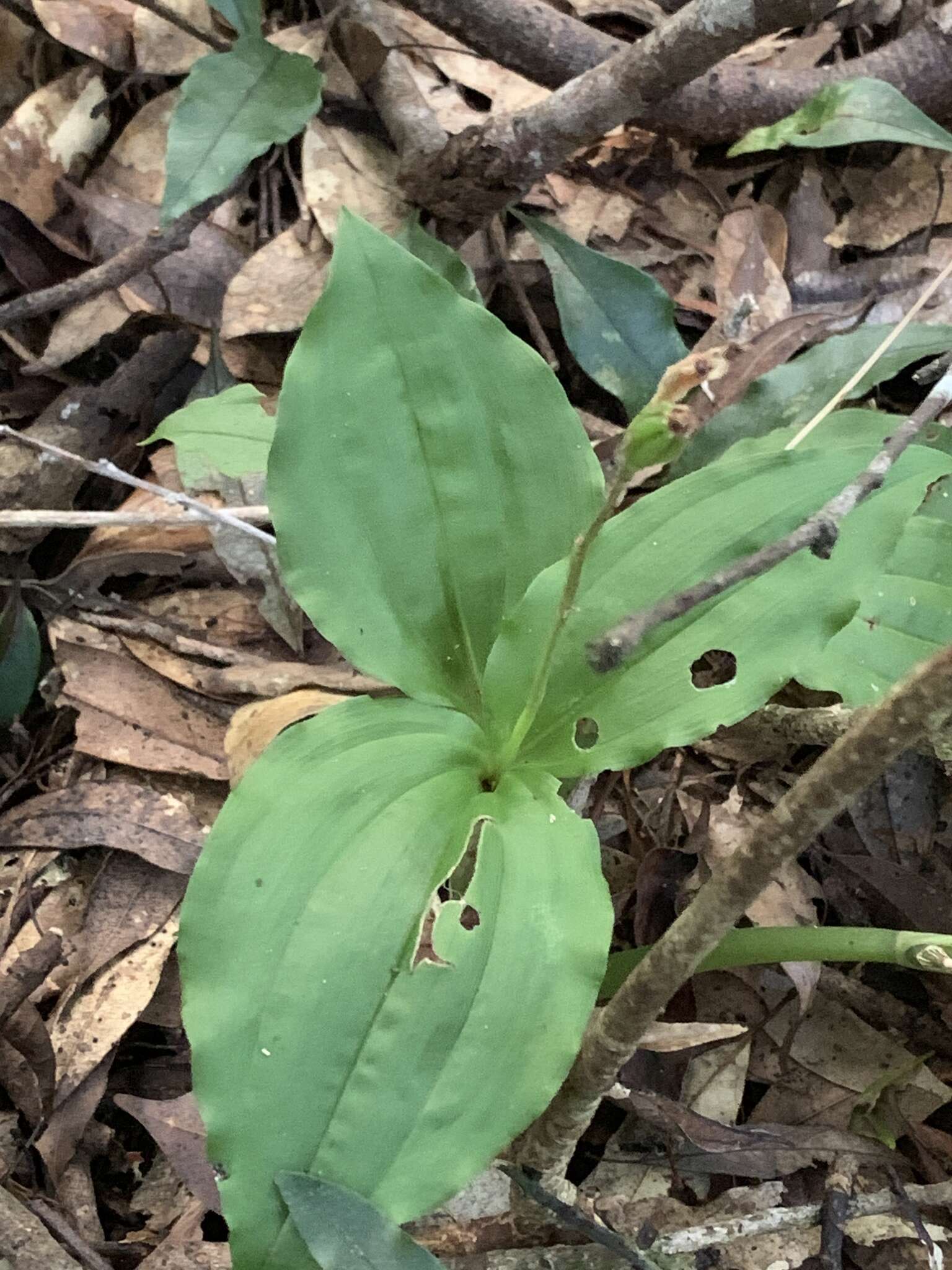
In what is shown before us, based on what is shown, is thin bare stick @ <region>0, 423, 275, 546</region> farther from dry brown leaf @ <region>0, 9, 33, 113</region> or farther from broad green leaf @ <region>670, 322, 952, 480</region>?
dry brown leaf @ <region>0, 9, 33, 113</region>

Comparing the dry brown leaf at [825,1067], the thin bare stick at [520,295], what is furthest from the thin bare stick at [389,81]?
the dry brown leaf at [825,1067]

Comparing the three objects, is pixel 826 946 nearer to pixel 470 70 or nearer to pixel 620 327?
pixel 620 327

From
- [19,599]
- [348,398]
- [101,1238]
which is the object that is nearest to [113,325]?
[19,599]

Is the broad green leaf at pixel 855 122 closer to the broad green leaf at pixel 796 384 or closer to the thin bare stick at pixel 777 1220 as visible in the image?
the broad green leaf at pixel 796 384

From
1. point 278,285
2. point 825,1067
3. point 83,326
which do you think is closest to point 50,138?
point 83,326

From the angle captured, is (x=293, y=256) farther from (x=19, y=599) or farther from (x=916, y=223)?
(x=916, y=223)
